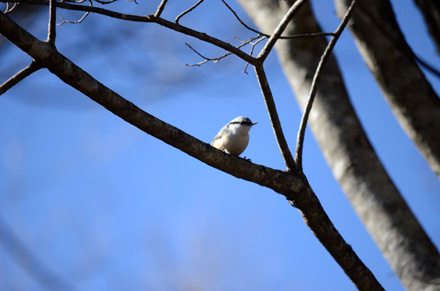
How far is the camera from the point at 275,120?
273 centimetres

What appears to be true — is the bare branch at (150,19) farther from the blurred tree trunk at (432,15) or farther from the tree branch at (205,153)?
the blurred tree trunk at (432,15)

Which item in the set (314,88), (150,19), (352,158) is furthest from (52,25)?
(352,158)

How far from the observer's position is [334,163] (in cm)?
385

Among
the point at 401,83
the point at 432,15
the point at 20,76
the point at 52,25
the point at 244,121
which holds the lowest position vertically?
the point at 432,15

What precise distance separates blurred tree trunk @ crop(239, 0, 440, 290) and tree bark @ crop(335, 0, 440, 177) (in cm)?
29

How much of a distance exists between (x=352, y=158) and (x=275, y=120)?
124cm

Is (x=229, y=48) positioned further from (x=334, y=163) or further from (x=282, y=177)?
(x=334, y=163)

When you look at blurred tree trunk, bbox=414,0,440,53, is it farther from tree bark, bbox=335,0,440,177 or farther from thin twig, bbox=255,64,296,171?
tree bark, bbox=335,0,440,177

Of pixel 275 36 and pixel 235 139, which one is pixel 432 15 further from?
pixel 235 139

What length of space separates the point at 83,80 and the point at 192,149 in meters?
0.58

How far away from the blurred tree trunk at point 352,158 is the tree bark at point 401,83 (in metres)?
0.29

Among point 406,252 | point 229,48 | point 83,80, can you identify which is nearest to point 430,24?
point 229,48

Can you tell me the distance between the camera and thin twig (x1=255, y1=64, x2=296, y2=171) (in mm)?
2689

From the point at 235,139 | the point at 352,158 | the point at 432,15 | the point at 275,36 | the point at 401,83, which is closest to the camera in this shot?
the point at 432,15
